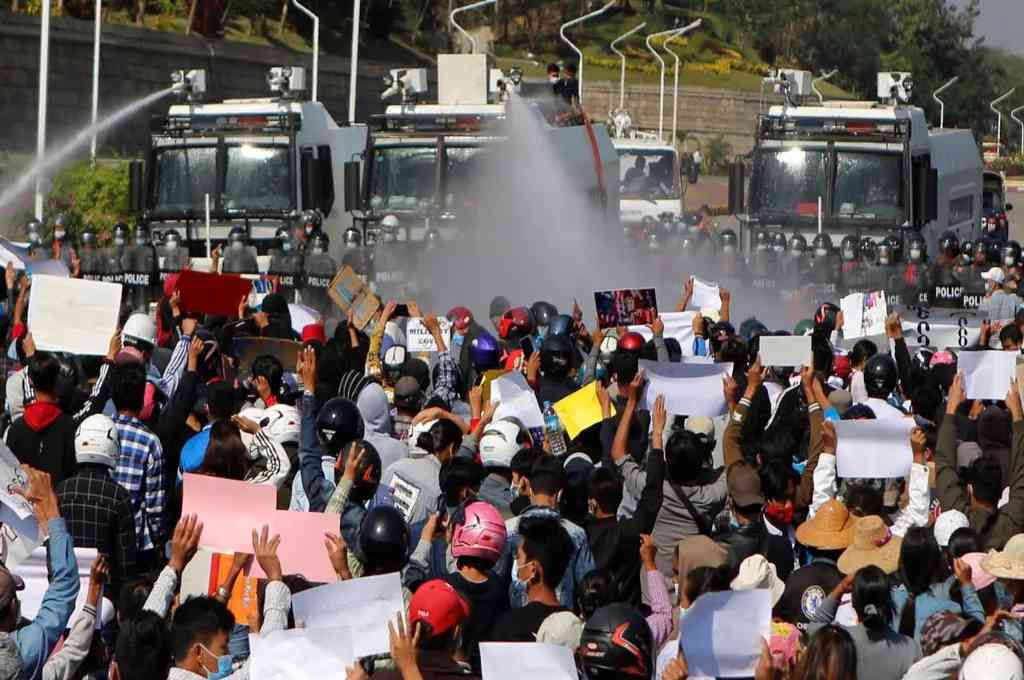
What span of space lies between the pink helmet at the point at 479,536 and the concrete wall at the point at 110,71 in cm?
3876

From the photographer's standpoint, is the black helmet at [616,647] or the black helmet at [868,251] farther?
the black helmet at [868,251]

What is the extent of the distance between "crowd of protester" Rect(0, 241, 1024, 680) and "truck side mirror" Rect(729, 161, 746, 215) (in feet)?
38.5

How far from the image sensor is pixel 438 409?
371 inches

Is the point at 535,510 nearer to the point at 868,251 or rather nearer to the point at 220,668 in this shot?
the point at 220,668

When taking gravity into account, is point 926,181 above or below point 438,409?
above

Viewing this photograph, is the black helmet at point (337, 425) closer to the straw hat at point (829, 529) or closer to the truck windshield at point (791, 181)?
the straw hat at point (829, 529)

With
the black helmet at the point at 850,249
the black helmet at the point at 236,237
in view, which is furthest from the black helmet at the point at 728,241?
the black helmet at the point at 236,237

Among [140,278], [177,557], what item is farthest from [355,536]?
[140,278]

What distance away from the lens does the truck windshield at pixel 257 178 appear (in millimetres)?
23531

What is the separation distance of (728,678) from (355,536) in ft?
6.54

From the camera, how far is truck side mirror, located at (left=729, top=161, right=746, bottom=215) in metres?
24.0

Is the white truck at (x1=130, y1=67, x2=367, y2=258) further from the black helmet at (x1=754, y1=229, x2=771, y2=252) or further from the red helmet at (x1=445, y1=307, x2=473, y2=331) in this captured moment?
the red helmet at (x1=445, y1=307, x2=473, y2=331)

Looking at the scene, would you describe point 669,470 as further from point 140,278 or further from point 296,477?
point 140,278

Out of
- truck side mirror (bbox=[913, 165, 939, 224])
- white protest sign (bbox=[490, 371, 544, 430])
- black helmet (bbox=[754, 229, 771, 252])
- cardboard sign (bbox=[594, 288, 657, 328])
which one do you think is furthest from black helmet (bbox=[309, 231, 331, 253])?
white protest sign (bbox=[490, 371, 544, 430])
